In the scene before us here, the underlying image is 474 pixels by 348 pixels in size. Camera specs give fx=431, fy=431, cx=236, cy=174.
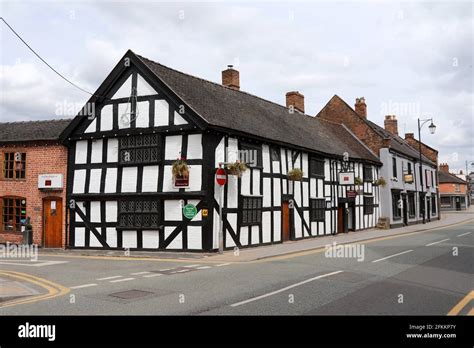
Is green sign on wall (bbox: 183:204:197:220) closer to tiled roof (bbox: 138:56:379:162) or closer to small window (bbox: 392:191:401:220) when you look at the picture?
tiled roof (bbox: 138:56:379:162)

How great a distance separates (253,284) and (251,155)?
10077 mm

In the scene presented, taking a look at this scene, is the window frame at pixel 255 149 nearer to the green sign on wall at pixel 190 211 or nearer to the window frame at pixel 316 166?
the green sign on wall at pixel 190 211

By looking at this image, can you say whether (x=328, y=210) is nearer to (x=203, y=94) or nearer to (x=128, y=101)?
(x=203, y=94)

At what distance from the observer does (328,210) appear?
Result: 86.1 feet

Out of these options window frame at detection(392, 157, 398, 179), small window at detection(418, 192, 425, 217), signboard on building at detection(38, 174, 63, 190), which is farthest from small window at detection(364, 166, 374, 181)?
signboard on building at detection(38, 174, 63, 190)

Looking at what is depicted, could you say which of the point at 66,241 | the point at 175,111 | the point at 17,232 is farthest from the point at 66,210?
the point at 175,111

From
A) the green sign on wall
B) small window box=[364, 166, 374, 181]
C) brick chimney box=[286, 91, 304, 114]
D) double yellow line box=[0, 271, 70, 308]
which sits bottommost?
double yellow line box=[0, 271, 70, 308]

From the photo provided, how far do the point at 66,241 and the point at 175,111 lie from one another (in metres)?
8.09

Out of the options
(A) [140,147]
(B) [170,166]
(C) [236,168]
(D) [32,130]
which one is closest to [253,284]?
(C) [236,168]

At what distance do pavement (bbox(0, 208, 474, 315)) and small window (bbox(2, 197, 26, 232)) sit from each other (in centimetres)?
602

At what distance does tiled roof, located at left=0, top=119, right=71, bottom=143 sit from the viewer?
21.5m

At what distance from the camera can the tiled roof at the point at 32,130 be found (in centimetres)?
2153

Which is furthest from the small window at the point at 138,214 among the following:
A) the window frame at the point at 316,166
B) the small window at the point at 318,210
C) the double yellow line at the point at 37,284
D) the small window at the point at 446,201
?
the small window at the point at 446,201
